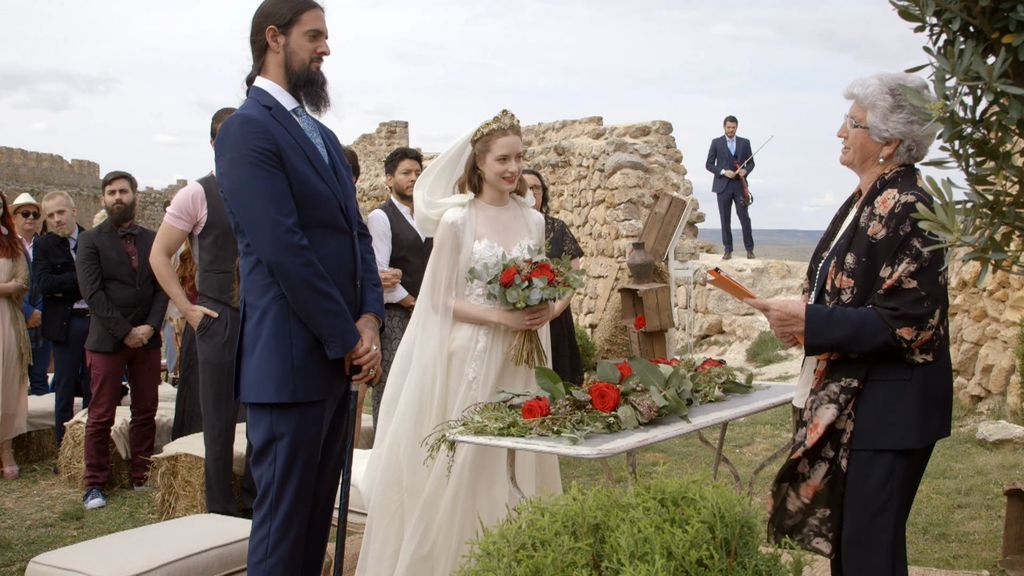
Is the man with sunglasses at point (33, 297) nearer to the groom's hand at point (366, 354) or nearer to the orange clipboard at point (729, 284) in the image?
the groom's hand at point (366, 354)

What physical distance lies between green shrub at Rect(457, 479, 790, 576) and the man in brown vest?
2.81 metres

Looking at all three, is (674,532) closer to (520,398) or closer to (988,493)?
(520,398)

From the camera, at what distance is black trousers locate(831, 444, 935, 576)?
2.86m

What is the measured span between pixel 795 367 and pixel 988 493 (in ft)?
15.0

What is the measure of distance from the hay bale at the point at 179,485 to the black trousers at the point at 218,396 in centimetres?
64

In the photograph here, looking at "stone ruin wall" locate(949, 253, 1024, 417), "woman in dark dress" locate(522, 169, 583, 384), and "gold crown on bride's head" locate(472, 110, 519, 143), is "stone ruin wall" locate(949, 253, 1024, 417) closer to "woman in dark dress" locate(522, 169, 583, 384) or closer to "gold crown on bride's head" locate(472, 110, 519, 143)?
"woman in dark dress" locate(522, 169, 583, 384)

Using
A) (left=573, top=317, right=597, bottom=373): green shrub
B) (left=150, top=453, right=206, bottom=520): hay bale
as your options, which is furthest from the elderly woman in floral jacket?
(left=573, top=317, right=597, bottom=373): green shrub

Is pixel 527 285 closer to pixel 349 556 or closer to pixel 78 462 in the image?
pixel 349 556

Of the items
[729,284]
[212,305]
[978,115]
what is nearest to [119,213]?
[212,305]

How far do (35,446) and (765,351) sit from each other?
7969mm

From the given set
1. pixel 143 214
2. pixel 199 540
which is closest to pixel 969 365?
pixel 199 540

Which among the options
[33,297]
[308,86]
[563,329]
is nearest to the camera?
[308,86]

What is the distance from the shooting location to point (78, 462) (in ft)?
22.7

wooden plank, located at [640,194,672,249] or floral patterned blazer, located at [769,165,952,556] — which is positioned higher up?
wooden plank, located at [640,194,672,249]
